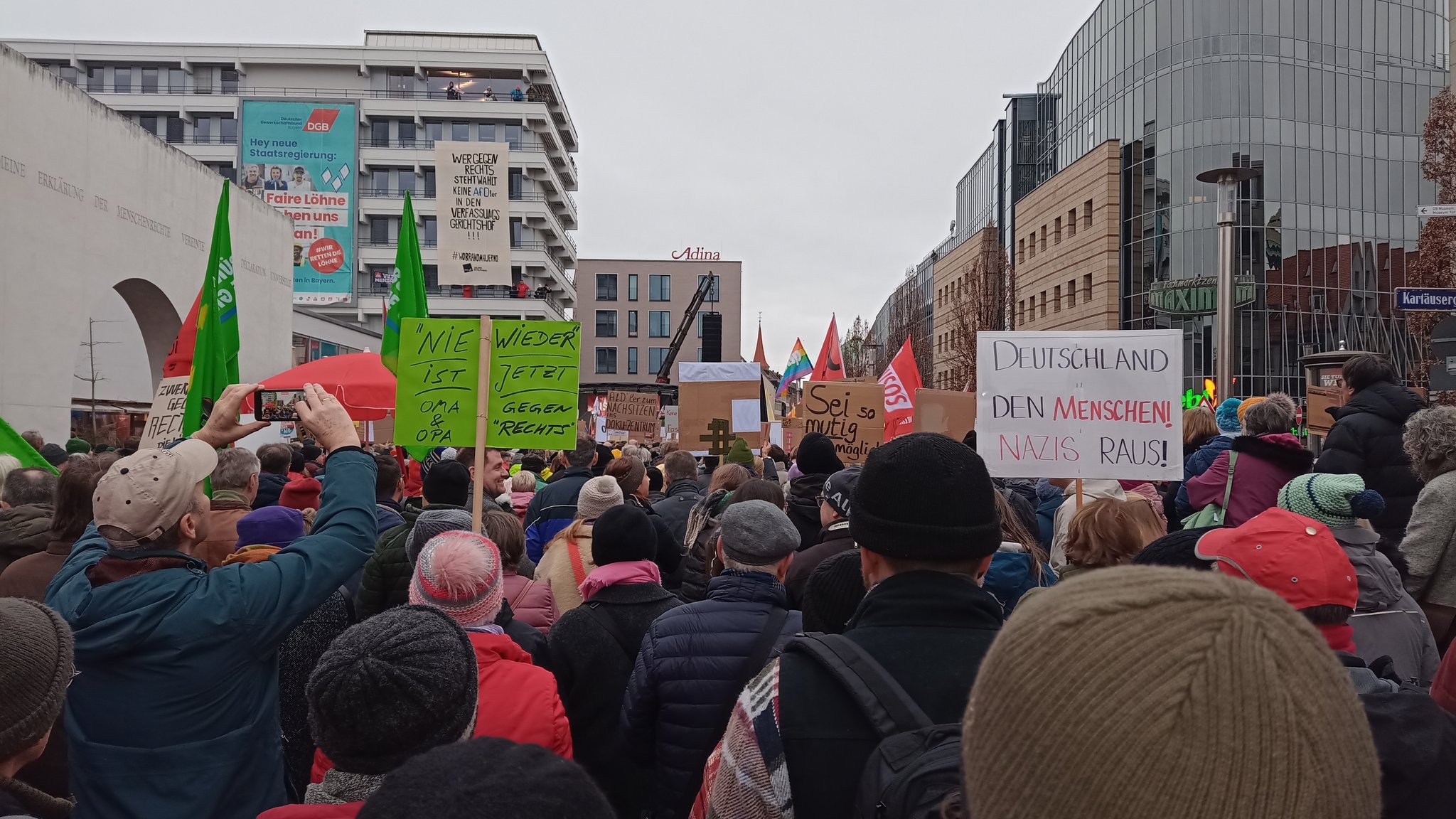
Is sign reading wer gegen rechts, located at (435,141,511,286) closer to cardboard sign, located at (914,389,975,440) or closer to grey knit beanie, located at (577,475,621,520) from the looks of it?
cardboard sign, located at (914,389,975,440)

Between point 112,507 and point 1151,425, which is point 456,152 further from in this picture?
point 112,507

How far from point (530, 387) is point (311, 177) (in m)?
39.4

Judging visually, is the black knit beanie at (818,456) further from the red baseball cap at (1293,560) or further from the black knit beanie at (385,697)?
the black knit beanie at (385,697)

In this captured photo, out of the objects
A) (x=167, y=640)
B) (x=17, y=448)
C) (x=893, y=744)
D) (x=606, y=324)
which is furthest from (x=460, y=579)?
(x=606, y=324)

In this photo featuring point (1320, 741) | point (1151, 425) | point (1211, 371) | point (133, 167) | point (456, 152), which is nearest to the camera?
point (1320, 741)

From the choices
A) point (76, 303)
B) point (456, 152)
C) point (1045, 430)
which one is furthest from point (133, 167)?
point (1045, 430)

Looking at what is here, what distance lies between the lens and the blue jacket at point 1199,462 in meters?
7.32

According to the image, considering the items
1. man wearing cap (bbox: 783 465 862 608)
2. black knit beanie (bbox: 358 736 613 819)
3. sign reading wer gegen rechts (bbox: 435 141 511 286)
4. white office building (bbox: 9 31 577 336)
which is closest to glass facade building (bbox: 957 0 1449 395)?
white office building (bbox: 9 31 577 336)

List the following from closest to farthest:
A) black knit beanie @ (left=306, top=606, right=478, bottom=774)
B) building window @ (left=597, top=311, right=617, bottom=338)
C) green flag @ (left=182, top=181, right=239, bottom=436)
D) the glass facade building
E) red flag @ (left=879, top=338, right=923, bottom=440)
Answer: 1. black knit beanie @ (left=306, top=606, right=478, bottom=774)
2. green flag @ (left=182, top=181, right=239, bottom=436)
3. red flag @ (left=879, top=338, right=923, bottom=440)
4. the glass facade building
5. building window @ (left=597, top=311, right=617, bottom=338)

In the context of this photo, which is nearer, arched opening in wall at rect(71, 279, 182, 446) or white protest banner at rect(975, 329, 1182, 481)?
white protest banner at rect(975, 329, 1182, 481)

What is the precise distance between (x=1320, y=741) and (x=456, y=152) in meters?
11.8

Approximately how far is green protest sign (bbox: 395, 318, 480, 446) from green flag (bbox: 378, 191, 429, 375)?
118 inches

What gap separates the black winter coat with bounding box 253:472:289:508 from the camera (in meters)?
7.18

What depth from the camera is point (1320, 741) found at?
2.91 ft
